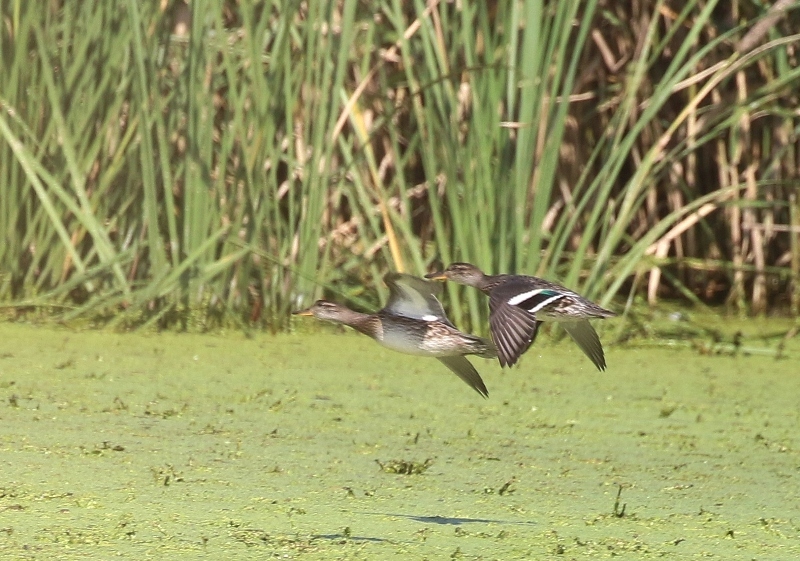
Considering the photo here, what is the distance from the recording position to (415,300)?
296 cm

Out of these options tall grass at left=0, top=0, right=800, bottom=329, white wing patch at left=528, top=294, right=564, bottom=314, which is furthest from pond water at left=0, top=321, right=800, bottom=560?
white wing patch at left=528, top=294, right=564, bottom=314

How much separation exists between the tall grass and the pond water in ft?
0.84

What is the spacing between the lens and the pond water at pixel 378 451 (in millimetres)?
2914

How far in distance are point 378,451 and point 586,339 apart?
927mm

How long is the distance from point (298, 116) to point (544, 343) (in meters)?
1.22

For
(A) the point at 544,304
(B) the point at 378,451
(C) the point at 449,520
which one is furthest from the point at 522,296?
(B) the point at 378,451

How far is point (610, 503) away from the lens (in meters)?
3.31

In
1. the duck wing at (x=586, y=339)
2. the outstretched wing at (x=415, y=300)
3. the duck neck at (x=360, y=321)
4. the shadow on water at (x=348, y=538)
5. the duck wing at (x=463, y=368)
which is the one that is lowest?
the shadow on water at (x=348, y=538)

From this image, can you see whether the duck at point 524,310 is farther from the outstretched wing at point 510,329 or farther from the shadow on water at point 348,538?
the shadow on water at point 348,538

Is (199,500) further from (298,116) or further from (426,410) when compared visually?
(298,116)

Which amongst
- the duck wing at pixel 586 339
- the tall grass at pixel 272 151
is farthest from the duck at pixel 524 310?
the tall grass at pixel 272 151

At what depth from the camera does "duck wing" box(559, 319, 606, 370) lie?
292 cm

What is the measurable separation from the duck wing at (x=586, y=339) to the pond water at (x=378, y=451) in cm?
35

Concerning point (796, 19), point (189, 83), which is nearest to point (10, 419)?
point (189, 83)
